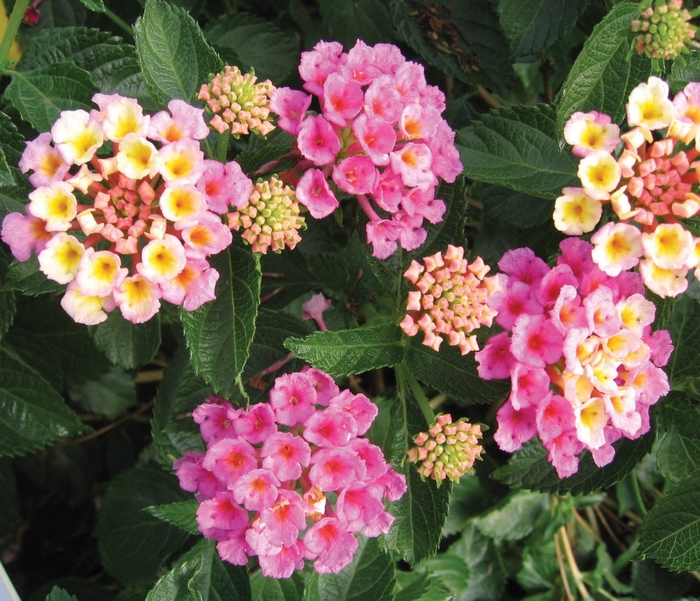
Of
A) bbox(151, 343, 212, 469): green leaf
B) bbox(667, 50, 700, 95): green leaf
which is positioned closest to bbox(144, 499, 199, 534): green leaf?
bbox(151, 343, 212, 469): green leaf

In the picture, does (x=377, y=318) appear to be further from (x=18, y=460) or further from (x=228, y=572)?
(x=18, y=460)

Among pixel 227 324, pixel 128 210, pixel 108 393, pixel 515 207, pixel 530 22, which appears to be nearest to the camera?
pixel 128 210

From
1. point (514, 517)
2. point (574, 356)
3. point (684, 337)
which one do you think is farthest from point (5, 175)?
point (514, 517)

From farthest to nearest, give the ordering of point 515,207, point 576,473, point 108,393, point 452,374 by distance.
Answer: point 108,393
point 515,207
point 576,473
point 452,374

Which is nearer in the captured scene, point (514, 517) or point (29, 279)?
point (29, 279)

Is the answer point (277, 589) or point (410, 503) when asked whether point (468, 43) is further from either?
point (277, 589)

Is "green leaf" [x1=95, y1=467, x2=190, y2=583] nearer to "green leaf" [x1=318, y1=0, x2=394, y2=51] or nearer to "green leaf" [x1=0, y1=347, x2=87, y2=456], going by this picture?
"green leaf" [x1=0, y1=347, x2=87, y2=456]
